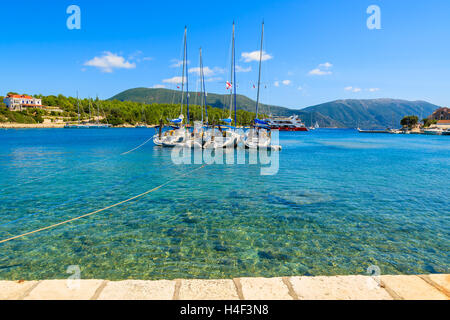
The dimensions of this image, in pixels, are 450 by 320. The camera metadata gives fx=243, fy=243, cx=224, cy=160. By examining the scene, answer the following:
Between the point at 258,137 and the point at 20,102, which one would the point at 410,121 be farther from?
the point at 20,102

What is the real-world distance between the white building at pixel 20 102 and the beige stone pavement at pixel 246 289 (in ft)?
774

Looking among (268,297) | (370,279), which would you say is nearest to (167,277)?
(268,297)

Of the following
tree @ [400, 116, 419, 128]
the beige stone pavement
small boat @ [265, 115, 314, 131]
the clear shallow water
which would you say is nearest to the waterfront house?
tree @ [400, 116, 419, 128]

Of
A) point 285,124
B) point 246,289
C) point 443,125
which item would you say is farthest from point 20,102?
point 443,125

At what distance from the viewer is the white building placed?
179 m

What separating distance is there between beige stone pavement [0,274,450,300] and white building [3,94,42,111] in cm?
23592

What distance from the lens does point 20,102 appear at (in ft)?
602

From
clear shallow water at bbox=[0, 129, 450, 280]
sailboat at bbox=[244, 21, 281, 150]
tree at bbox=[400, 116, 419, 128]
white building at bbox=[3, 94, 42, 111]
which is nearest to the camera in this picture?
clear shallow water at bbox=[0, 129, 450, 280]

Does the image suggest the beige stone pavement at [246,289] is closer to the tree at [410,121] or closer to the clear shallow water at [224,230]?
the clear shallow water at [224,230]

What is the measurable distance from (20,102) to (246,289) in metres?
241

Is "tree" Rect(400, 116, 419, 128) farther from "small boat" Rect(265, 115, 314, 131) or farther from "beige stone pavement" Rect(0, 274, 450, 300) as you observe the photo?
"beige stone pavement" Rect(0, 274, 450, 300)

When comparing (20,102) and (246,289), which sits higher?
(20,102)

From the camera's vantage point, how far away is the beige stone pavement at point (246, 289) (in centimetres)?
417
